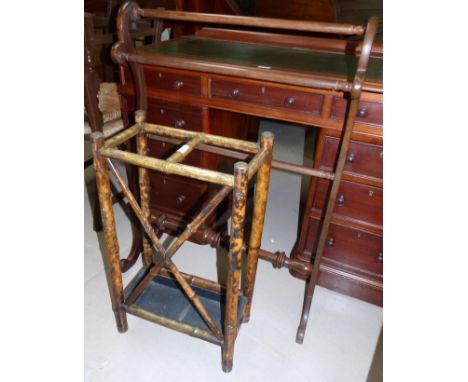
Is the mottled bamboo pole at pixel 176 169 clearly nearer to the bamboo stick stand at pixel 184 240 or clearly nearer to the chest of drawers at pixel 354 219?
the bamboo stick stand at pixel 184 240

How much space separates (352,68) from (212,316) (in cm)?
120

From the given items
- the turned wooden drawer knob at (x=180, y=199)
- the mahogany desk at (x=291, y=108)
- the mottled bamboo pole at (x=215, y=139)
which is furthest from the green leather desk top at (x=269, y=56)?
the turned wooden drawer knob at (x=180, y=199)

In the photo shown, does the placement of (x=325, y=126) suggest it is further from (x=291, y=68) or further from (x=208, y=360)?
(x=208, y=360)

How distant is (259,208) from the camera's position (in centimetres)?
126

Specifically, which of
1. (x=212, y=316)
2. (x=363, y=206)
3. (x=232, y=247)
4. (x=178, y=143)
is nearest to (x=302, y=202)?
(x=363, y=206)

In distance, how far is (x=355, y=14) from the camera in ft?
9.43

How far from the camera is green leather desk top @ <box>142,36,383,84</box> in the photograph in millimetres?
1434

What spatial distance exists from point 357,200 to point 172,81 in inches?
39.6

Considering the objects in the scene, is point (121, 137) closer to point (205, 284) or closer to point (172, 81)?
point (172, 81)

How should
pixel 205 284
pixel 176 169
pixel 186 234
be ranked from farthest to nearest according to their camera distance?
pixel 205 284 → pixel 186 234 → pixel 176 169

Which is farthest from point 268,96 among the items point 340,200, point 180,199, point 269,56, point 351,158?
point 180,199

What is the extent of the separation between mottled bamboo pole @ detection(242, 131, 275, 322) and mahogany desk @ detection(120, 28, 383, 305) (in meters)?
0.26

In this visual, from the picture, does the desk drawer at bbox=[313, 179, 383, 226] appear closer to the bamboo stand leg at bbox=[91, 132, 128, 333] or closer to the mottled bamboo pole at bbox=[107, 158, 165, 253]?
the mottled bamboo pole at bbox=[107, 158, 165, 253]

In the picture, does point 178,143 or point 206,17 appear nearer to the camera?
point 206,17
